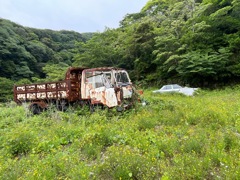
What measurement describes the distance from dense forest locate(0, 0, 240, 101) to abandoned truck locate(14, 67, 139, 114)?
31.7 ft

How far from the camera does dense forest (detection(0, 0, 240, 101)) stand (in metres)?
17.5

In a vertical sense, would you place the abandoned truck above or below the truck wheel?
above

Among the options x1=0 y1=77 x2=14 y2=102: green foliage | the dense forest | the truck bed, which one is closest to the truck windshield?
the truck bed

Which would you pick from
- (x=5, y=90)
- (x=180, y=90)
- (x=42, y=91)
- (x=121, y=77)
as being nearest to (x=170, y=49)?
(x=180, y=90)

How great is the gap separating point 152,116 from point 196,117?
1.42 meters

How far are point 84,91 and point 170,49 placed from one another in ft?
40.5

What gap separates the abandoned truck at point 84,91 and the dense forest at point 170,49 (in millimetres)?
9677

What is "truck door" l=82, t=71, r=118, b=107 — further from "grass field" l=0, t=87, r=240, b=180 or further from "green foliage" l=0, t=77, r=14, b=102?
"green foliage" l=0, t=77, r=14, b=102

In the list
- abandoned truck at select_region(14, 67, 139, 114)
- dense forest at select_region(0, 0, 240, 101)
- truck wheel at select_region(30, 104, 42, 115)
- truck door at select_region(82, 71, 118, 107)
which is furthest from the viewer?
dense forest at select_region(0, 0, 240, 101)

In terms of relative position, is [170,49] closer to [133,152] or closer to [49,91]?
[49,91]

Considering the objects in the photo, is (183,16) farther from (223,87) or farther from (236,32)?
(223,87)

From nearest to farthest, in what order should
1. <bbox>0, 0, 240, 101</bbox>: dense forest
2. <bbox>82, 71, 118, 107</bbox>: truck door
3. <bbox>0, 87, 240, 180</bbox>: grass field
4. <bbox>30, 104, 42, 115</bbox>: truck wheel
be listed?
<bbox>0, 87, 240, 180</bbox>: grass field → <bbox>82, 71, 118, 107</bbox>: truck door → <bbox>30, 104, 42, 115</bbox>: truck wheel → <bbox>0, 0, 240, 101</bbox>: dense forest

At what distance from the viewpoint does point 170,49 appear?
19.8 metres

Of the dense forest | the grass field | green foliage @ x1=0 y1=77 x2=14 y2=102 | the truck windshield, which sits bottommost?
the grass field
